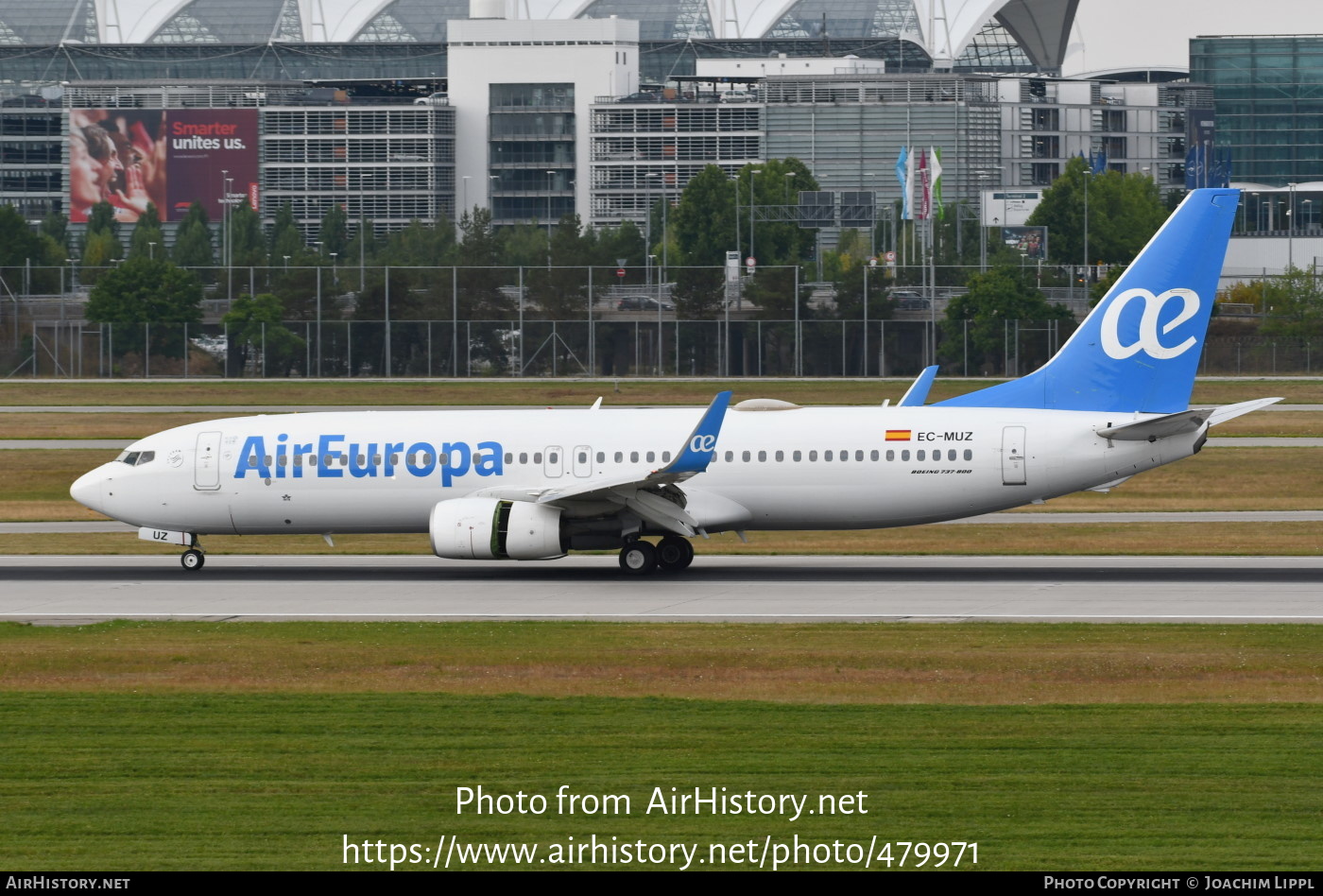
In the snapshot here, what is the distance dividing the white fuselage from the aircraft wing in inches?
18.9

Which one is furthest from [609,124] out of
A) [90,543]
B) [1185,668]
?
[1185,668]

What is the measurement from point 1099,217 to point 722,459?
4372 inches

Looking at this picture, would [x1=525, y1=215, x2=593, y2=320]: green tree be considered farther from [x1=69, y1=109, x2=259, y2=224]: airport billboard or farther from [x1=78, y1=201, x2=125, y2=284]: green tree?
[x1=69, y1=109, x2=259, y2=224]: airport billboard

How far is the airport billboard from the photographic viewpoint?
183 metres

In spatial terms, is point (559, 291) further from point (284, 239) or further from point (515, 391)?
point (284, 239)

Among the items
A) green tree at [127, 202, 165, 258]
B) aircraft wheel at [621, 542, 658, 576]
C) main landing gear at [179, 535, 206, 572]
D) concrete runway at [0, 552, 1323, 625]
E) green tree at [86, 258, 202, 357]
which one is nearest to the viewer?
concrete runway at [0, 552, 1323, 625]

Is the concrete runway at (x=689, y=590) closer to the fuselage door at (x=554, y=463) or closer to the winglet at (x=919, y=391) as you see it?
the fuselage door at (x=554, y=463)

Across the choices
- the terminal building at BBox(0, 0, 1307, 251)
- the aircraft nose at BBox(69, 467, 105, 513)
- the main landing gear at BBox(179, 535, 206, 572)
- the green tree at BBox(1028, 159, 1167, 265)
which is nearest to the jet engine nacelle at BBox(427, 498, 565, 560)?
the main landing gear at BBox(179, 535, 206, 572)

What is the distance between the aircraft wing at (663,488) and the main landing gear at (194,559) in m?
7.64

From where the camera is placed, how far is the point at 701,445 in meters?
34.6

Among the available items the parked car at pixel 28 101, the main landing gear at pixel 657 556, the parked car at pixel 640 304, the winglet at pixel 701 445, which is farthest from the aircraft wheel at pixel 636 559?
the parked car at pixel 28 101

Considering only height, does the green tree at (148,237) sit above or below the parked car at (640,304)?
above

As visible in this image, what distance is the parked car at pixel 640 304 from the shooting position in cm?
10025
